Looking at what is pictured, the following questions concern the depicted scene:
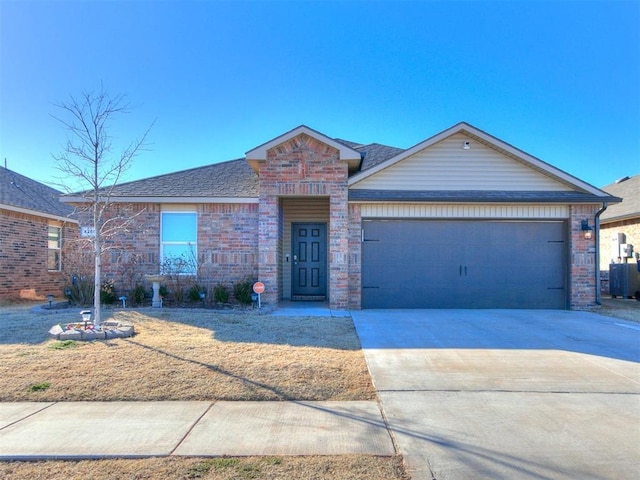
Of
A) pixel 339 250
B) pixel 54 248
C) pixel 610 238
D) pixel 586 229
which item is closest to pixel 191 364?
pixel 339 250

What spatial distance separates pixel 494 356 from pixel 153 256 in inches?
332

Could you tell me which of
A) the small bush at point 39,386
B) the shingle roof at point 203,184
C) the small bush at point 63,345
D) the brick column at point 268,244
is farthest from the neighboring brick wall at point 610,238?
the small bush at point 39,386

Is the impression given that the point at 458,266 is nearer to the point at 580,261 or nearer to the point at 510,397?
the point at 580,261

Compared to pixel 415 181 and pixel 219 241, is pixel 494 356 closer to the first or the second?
pixel 415 181

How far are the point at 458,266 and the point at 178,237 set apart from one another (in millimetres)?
7298

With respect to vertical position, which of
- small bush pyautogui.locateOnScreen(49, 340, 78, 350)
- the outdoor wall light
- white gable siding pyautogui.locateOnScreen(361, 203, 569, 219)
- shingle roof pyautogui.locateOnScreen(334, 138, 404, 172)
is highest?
shingle roof pyautogui.locateOnScreen(334, 138, 404, 172)

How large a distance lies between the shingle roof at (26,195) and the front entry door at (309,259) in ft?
25.3

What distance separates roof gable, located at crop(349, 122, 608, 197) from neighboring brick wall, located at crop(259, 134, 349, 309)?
1107 mm

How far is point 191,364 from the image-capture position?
5.41m

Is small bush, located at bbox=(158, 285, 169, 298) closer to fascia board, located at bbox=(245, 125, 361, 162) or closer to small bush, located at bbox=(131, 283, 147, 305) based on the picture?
small bush, located at bbox=(131, 283, 147, 305)

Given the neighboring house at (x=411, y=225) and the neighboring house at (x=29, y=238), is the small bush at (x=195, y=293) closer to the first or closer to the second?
the neighboring house at (x=411, y=225)

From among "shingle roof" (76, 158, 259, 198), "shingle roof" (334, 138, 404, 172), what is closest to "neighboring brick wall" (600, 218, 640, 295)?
"shingle roof" (334, 138, 404, 172)

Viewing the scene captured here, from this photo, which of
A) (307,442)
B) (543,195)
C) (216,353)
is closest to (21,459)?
(307,442)

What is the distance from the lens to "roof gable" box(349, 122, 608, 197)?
1054 centimetres
